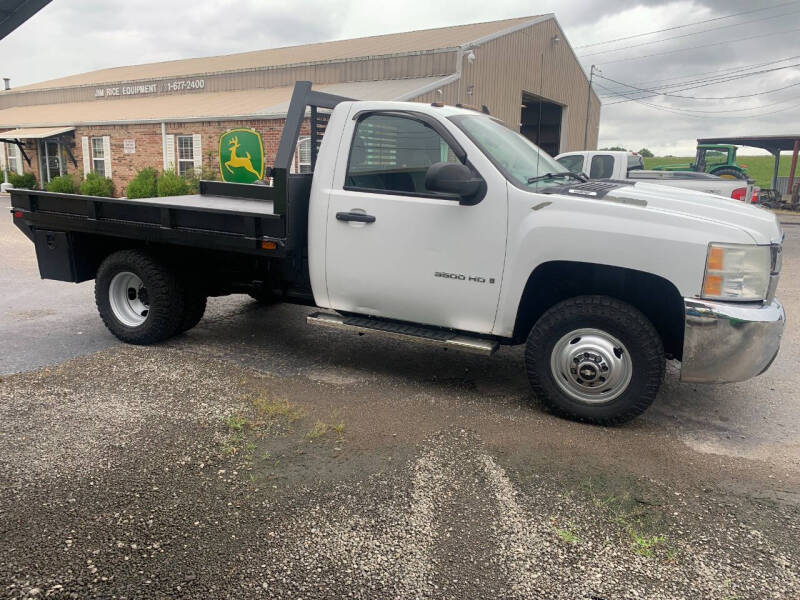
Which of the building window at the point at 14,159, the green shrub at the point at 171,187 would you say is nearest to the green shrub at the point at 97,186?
the green shrub at the point at 171,187

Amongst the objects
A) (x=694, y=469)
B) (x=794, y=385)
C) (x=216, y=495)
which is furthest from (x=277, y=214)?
(x=794, y=385)

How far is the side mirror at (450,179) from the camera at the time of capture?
4.22 m

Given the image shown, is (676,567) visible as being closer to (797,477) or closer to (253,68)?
(797,477)

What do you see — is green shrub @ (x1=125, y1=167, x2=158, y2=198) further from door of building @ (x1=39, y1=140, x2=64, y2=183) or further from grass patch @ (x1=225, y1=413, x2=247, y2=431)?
grass patch @ (x1=225, y1=413, x2=247, y2=431)

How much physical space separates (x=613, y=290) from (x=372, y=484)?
214cm

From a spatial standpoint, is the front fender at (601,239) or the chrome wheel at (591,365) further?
the chrome wheel at (591,365)

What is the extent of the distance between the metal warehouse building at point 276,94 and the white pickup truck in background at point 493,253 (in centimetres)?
1102

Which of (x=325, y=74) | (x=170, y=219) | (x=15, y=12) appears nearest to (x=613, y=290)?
(x=170, y=219)

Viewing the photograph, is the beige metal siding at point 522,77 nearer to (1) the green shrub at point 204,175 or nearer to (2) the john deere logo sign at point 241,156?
(2) the john deere logo sign at point 241,156

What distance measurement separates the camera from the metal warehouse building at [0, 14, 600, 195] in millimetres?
20578

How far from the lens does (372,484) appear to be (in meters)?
3.54

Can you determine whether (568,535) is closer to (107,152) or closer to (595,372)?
(595,372)

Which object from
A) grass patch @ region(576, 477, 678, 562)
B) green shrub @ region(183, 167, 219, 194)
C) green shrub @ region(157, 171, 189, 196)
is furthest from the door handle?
green shrub @ region(183, 167, 219, 194)

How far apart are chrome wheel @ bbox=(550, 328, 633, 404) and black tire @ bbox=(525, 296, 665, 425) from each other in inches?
0.6
